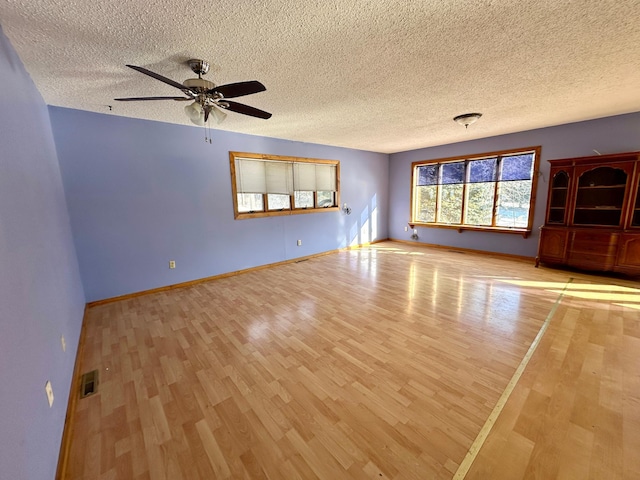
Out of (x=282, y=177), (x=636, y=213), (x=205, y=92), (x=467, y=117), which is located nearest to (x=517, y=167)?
(x=636, y=213)

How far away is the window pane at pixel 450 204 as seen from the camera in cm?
586

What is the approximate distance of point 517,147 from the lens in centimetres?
483

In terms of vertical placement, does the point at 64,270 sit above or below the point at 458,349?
above

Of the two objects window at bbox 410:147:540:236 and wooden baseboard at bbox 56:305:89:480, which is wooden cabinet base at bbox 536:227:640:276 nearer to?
window at bbox 410:147:540:236

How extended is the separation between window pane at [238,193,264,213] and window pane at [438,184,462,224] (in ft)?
14.1

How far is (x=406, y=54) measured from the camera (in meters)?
→ 1.99

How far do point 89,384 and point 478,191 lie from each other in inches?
263

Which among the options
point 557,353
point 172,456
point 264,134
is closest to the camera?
point 172,456

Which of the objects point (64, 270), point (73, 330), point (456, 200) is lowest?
point (73, 330)

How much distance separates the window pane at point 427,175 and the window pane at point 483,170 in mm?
787

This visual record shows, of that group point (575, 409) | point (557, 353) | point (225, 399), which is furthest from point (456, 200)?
point (225, 399)

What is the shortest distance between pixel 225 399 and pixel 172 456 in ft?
1.35

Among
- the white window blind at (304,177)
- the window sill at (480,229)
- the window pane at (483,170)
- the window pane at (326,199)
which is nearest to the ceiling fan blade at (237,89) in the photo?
the white window blind at (304,177)

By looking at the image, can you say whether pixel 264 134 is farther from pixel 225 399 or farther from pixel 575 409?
pixel 575 409
